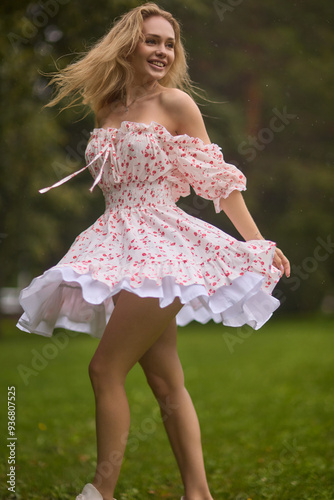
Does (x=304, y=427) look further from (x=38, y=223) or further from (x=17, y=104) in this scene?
(x=38, y=223)

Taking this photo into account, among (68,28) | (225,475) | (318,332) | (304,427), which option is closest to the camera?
(225,475)

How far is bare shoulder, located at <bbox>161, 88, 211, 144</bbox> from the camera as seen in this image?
2.53 m

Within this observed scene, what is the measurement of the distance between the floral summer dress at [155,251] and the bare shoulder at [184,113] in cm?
6

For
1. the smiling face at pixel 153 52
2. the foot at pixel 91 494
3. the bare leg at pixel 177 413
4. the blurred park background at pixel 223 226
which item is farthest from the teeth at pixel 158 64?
the foot at pixel 91 494

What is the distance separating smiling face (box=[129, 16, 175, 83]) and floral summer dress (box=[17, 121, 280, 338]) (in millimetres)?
255

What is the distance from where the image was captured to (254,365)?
30.7 feet

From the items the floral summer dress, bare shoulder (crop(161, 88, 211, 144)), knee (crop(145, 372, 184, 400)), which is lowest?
knee (crop(145, 372, 184, 400))

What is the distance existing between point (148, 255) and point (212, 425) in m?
3.63

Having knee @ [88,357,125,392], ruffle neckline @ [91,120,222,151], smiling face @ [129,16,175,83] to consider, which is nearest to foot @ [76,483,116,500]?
knee @ [88,357,125,392]

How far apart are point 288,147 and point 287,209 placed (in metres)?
1.64

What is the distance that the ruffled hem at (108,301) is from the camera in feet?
7.00

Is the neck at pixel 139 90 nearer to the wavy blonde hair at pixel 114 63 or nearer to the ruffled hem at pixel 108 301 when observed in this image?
the wavy blonde hair at pixel 114 63

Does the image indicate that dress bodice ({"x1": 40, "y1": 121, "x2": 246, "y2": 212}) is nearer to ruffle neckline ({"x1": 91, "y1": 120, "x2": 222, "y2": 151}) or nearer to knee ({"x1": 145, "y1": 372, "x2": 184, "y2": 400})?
ruffle neckline ({"x1": 91, "y1": 120, "x2": 222, "y2": 151})

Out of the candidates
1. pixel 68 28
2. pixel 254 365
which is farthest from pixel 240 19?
pixel 68 28
